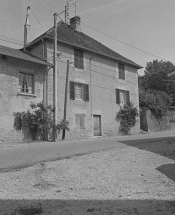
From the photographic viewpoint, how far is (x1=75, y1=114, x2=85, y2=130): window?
17.9 metres

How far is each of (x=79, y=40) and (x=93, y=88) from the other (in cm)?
413

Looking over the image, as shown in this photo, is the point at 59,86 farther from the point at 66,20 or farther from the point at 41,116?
the point at 66,20

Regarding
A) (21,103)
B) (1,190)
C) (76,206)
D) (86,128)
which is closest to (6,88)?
(21,103)

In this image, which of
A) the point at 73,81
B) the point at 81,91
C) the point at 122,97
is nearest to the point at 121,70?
the point at 122,97

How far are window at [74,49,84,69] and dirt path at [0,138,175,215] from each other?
468 inches

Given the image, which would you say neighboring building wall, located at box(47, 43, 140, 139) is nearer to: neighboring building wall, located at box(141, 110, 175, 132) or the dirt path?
neighboring building wall, located at box(141, 110, 175, 132)

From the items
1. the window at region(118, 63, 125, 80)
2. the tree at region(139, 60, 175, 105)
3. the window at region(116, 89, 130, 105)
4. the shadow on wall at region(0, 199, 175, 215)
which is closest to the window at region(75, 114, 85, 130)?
the window at region(116, 89, 130, 105)

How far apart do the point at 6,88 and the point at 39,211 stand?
11.6 metres

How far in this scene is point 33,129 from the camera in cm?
1520

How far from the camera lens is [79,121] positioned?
18062 mm

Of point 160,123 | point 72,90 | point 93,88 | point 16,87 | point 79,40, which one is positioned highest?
point 79,40

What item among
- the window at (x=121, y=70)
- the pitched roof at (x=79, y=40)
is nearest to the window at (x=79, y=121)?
the pitched roof at (x=79, y=40)

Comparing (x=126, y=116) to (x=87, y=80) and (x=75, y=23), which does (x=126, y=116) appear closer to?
(x=87, y=80)

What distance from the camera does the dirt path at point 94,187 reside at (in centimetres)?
382
